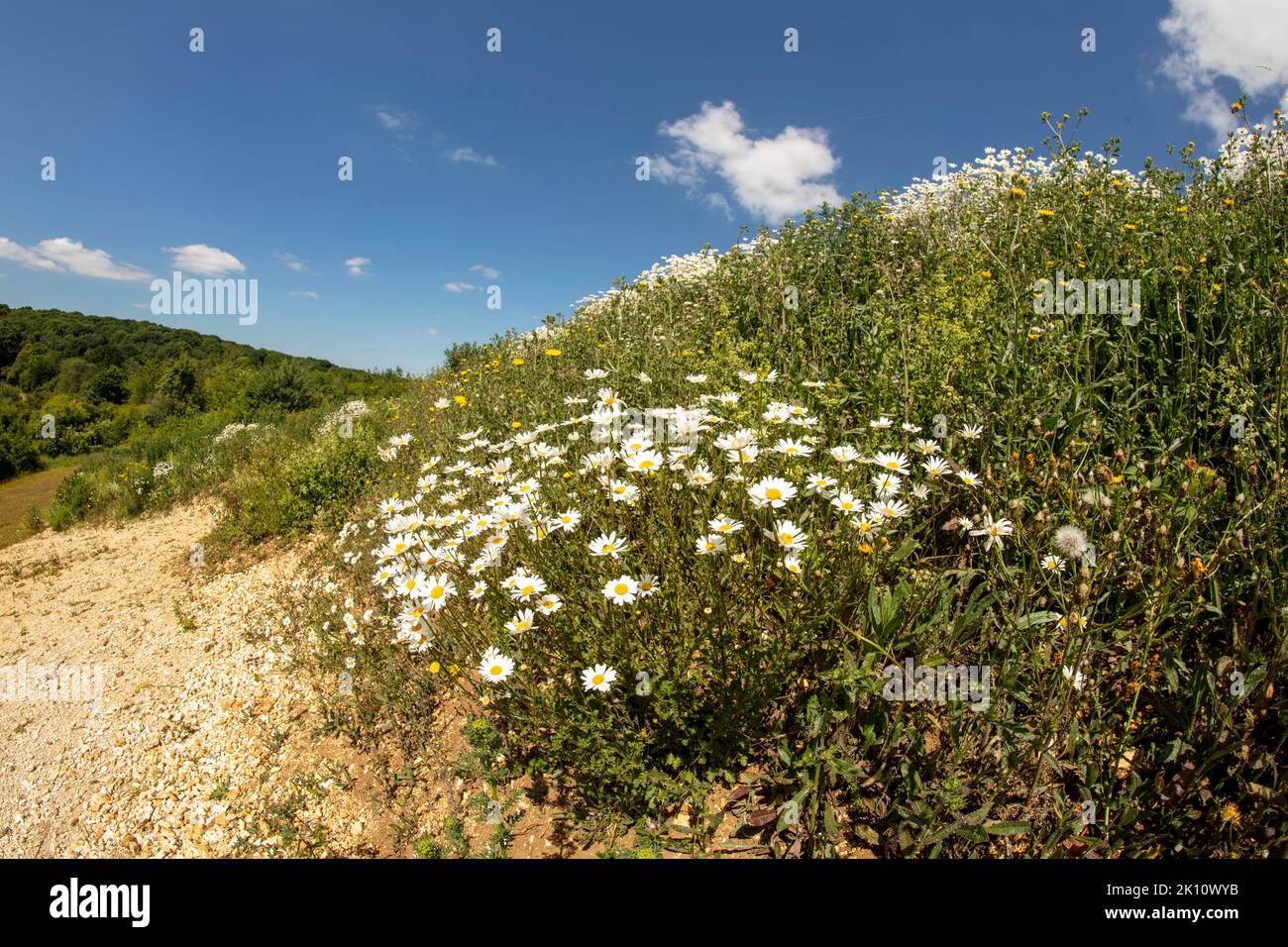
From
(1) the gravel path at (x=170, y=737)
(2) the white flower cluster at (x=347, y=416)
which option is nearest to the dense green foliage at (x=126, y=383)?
(2) the white flower cluster at (x=347, y=416)

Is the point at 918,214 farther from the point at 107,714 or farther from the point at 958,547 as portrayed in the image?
the point at 107,714

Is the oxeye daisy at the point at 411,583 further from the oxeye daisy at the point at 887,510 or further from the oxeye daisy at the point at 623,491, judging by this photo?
the oxeye daisy at the point at 887,510

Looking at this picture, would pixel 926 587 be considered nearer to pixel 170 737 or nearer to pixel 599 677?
pixel 599 677

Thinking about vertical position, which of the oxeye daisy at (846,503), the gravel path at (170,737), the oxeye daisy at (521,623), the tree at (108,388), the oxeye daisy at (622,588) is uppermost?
the tree at (108,388)

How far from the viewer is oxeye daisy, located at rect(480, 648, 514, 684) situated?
1922mm

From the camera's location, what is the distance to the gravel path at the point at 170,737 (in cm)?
283

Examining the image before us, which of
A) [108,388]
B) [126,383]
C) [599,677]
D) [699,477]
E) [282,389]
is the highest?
[126,383]

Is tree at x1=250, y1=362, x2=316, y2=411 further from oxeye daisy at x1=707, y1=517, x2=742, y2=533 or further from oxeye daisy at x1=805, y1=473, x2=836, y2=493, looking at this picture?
oxeye daisy at x1=805, y1=473, x2=836, y2=493

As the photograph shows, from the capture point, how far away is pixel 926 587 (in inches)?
81.2

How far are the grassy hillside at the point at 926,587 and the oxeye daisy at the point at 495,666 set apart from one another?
22mm

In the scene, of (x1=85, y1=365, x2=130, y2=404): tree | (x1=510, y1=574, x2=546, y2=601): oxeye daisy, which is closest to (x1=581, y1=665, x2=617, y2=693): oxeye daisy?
(x1=510, y1=574, x2=546, y2=601): oxeye daisy

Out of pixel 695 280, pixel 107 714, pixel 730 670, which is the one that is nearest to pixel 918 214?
pixel 695 280

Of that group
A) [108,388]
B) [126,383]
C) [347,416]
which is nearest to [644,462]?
[347,416]

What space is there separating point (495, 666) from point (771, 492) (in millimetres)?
1111
